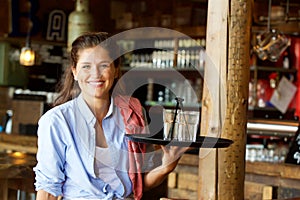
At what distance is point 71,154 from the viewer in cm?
268

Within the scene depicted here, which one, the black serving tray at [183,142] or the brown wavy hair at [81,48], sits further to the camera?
the brown wavy hair at [81,48]

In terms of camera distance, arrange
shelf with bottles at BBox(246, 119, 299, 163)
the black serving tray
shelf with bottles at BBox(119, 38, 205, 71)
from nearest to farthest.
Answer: the black serving tray < shelf with bottles at BBox(246, 119, 299, 163) < shelf with bottles at BBox(119, 38, 205, 71)

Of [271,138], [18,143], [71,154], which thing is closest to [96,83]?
[71,154]

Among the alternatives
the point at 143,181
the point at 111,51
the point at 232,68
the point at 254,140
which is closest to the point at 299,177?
the point at 232,68

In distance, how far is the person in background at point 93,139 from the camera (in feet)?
8.77

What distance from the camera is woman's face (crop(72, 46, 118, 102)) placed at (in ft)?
8.96

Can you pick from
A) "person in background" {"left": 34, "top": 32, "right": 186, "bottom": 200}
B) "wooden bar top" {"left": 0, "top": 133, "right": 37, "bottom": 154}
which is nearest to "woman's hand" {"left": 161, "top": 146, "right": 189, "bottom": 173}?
"person in background" {"left": 34, "top": 32, "right": 186, "bottom": 200}

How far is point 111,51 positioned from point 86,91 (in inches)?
7.9

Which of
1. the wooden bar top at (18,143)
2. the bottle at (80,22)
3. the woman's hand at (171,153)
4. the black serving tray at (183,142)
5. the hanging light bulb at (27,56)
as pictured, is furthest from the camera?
the hanging light bulb at (27,56)

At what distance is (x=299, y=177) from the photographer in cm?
467

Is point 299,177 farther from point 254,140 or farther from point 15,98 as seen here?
point 15,98

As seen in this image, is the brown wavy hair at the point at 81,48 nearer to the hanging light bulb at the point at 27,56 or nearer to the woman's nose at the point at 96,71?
the woman's nose at the point at 96,71

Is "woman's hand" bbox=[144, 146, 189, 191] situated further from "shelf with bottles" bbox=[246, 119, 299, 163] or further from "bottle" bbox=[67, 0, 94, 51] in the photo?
"bottle" bbox=[67, 0, 94, 51]

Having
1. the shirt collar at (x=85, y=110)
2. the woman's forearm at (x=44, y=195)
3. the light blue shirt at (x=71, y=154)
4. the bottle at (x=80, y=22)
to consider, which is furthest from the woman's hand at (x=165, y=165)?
the bottle at (x=80, y=22)
